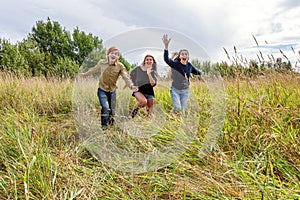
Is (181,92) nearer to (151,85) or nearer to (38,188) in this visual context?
(151,85)

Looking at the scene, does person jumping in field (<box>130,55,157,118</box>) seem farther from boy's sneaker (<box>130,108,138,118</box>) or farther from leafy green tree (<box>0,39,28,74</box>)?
leafy green tree (<box>0,39,28,74</box>)

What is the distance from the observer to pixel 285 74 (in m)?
3.66

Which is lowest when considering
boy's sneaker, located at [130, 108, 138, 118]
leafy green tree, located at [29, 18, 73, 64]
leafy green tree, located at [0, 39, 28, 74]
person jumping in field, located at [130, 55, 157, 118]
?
boy's sneaker, located at [130, 108, 138, 118]

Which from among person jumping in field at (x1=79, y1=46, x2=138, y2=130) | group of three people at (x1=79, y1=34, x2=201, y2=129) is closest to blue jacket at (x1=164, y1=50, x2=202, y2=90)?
group of three people at (x1=79, y1=34, x2=201, y2=129)

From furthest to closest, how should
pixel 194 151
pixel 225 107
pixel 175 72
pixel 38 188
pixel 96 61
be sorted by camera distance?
pixel 225 107, pixel 194 151, pixel 96 61, pixel 175 72, pixel 38 188

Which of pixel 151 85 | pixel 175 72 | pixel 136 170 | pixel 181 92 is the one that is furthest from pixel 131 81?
pixel 136 170

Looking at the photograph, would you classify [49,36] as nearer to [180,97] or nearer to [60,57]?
[60,57]

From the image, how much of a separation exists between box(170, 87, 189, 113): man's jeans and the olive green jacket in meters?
0.43

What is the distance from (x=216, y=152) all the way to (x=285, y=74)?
2069 mm

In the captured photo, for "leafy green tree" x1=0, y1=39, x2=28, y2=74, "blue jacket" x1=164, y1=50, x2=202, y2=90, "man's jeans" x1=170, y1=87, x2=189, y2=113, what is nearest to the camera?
"blue jacket" x1=164, y1=50, x2=202, y2=90

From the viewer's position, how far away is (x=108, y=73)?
→ 2.15 meters

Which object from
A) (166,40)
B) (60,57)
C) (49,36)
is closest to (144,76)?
(166,40)

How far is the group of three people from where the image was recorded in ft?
6.09

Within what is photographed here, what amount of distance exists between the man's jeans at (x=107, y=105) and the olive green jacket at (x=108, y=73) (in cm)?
7
